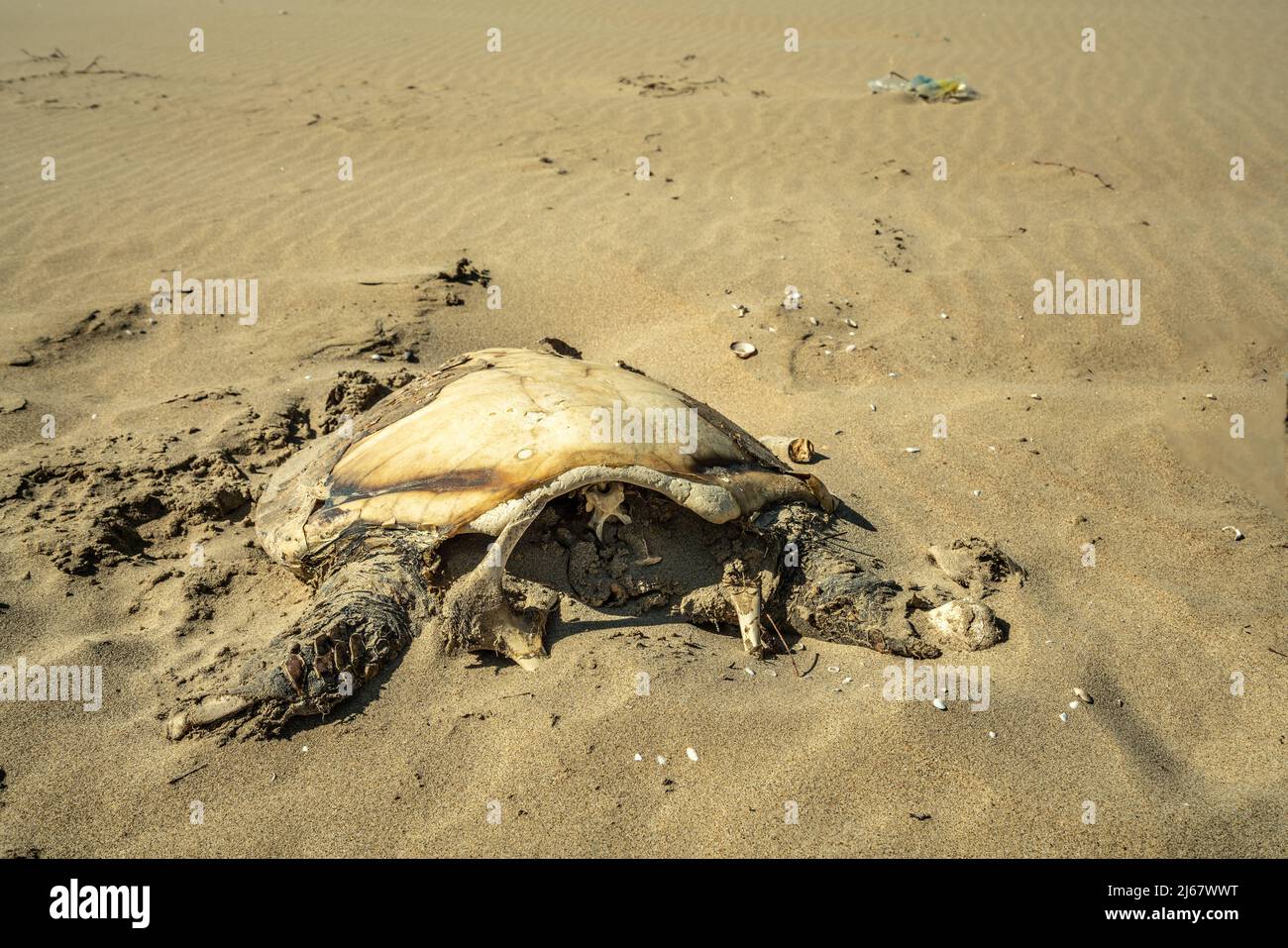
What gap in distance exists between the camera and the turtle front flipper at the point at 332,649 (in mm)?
2697

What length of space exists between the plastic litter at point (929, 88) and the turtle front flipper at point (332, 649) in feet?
27.7

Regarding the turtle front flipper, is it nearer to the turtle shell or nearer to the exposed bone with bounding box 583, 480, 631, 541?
the turtle shell

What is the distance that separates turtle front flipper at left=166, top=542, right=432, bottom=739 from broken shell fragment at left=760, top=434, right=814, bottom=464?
1.77 metres

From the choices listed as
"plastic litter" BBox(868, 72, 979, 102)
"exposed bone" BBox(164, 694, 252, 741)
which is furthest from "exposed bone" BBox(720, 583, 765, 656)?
"plastic litter" BBox(868, 72, 979, 102)

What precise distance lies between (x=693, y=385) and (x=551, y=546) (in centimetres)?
204

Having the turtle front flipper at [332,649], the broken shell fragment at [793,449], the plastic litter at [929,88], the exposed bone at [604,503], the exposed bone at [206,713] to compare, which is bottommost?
the exposed bone at [206,713]

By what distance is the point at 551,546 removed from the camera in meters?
3.11

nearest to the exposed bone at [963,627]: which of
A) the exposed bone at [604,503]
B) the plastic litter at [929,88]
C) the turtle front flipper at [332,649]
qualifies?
the exposed bone at [604,503]

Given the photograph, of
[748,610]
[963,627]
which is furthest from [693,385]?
[963,627]

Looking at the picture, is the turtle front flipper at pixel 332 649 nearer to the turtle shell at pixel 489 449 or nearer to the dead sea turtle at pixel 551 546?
the dead sea turtle at pixel 551 546

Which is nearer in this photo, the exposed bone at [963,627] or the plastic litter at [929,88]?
the exposed bone at [963,627]

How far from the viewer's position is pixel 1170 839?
2.37 metres

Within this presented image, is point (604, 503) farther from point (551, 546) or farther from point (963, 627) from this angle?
point (963, 627)

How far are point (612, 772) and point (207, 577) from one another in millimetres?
1903
